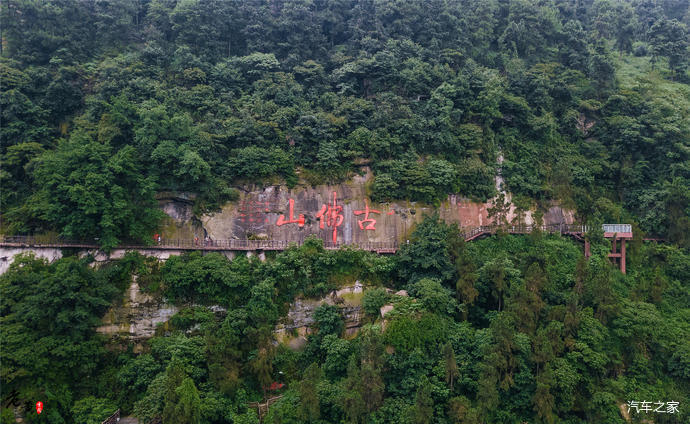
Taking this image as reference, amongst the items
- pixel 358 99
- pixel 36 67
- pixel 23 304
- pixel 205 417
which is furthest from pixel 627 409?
pixel 36 67

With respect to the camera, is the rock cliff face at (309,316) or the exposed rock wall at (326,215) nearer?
the rock cliff face at (309,316)

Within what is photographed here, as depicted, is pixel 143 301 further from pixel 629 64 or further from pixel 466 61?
pixel 629 64

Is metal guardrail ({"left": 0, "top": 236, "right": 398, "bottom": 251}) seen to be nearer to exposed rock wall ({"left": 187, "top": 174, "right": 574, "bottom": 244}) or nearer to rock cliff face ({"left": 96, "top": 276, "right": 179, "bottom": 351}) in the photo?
exposed rock wall ({"left": 187, "top": 174, "right": 574, "bottom": 244})

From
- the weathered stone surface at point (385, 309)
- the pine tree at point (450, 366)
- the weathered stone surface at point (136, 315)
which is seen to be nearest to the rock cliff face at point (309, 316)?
the weathered stone surface at point (385, 309)

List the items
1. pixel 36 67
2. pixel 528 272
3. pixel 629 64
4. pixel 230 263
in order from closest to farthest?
pixel 528 272 < pixel 230 263 < pixel 36 67 < pixel 629 64

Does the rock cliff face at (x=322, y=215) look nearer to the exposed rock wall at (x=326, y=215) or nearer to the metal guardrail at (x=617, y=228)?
the exposed rock wall at (x=326, y=215)
